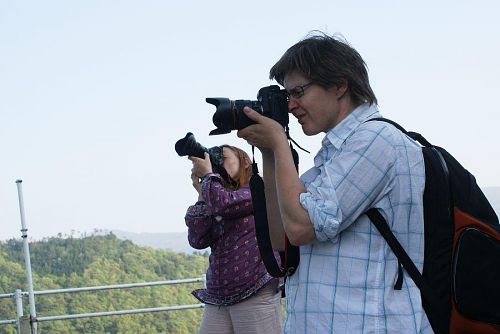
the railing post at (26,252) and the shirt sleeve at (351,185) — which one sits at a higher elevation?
the shirt sleeve at (351,185)

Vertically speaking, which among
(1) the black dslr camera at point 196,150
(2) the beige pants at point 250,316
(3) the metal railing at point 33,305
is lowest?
(3) the metal railing at point 33,305

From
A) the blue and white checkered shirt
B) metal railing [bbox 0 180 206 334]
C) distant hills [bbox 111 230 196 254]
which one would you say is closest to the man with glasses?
the blue and white checkered shirt

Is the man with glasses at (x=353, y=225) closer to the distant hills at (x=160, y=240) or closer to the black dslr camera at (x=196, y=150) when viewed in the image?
the black dslr camera at (x=196, y=150)

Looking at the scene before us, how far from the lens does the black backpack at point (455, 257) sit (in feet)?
7.26

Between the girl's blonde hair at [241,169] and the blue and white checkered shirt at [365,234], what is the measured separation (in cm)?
236

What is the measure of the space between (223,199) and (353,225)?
2.21 meters

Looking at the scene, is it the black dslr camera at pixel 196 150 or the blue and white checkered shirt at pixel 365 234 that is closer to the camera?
the blue and white checkered shirt at pixel 365 234

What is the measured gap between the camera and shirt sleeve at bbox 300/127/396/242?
85.7 inches

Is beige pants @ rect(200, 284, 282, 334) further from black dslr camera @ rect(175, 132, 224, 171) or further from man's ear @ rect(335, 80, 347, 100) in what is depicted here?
man's ear @ rect(335, 80, 347, 100)

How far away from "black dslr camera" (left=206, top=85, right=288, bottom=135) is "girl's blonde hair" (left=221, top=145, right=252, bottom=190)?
85.6 inches

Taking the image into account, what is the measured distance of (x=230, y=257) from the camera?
4.48m

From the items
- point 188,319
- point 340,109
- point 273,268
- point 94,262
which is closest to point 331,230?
point 340,109

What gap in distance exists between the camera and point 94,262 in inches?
386

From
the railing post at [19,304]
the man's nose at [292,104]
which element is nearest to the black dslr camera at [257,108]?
the man's nose at [292,104]
